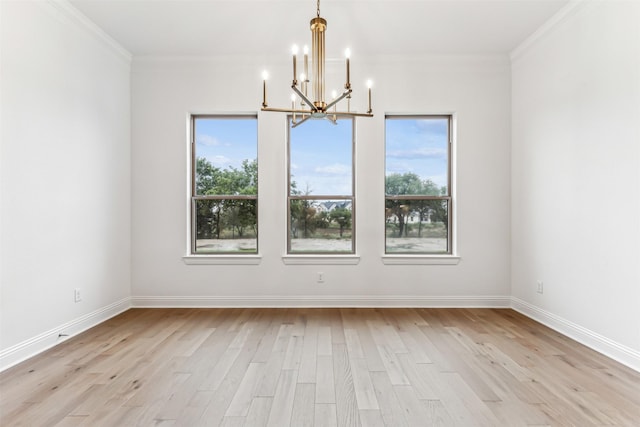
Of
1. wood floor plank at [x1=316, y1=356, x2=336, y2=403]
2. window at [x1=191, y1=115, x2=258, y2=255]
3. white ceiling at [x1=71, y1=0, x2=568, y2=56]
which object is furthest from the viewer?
window at [x1=191, y1=115, x2=258, y2=255]

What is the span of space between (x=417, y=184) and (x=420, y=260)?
942 mm

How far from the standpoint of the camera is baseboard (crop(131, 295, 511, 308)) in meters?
4.35

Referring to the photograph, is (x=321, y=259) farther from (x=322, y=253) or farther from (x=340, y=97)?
(x=340, y=97)

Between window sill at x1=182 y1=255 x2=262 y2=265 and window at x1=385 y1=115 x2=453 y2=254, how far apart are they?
1.69m

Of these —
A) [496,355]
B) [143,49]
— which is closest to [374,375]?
[496,355]

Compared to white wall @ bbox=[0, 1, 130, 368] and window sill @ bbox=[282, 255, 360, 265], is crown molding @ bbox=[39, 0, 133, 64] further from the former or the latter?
window sill @ bbox=[282, 255, 360, 265]

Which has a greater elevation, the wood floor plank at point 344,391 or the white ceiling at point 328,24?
the white ceiling at point 328,24

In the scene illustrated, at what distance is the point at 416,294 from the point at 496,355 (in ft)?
4.92

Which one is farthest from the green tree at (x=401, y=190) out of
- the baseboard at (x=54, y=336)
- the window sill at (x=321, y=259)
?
the baseboard at (x=54, y=336)

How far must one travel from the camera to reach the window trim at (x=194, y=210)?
172 inches

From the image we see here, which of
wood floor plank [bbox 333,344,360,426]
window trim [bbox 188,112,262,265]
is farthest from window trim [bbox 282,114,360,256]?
wood floor plank [bbox 333,344,360,426]

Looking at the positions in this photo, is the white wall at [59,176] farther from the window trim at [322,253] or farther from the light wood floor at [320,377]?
the window trim at [322,253]

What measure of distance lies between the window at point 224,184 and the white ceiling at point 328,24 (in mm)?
886

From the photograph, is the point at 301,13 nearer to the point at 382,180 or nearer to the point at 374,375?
the point at 382,180
